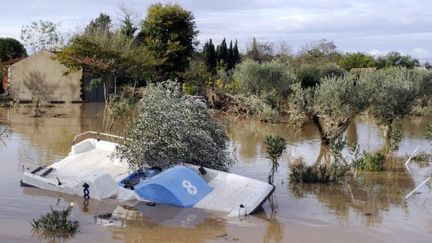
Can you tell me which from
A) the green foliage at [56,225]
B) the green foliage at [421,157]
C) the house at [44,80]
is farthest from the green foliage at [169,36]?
the green foliage at [56,225]

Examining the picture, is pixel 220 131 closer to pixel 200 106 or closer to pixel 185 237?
pixel 200 106

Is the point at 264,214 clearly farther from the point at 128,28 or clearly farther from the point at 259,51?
the point at 259,51

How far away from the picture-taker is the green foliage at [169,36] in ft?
143

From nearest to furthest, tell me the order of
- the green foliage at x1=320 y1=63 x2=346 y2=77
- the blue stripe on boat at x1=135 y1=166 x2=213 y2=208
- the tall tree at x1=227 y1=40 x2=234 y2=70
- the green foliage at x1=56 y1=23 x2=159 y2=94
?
1. the blue stripe on boat at x1=135 y1=166 x2=213 y2=208
2. the green foliage at x1=56 y1=23 x2=159 y2=94
3. the green foliage at x1=320 y1=63 x2=346 y2=77
4. the tall tree at x1=227 y1=40 x2=234 y2=70

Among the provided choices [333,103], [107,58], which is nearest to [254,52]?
[107,58]

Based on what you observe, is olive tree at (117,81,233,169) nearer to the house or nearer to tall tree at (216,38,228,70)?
the house

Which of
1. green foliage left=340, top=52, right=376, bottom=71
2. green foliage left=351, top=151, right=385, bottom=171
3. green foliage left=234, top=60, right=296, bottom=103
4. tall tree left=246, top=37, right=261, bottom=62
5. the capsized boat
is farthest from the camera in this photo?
green foliage left=340, top=52, right=376, bottom=71

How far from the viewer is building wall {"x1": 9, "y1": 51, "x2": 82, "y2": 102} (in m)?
43.2

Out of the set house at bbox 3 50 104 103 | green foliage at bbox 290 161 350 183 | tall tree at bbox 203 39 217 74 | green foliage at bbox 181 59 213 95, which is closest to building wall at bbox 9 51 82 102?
house at bbox 3 50 104 103

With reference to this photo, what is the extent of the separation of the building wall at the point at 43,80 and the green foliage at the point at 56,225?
33271 millimetres

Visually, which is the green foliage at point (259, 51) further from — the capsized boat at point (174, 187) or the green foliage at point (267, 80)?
the capsized boat at point (174, 187)

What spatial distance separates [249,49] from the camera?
7662cm

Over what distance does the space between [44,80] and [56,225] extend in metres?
34.8

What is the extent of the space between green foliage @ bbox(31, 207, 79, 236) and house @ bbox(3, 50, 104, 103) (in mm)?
33157
